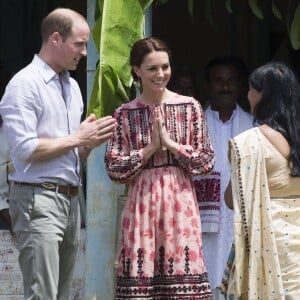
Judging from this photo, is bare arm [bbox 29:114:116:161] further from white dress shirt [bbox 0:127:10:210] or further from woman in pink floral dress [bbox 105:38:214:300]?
white dress shirt [bbox 0:127:10:210]

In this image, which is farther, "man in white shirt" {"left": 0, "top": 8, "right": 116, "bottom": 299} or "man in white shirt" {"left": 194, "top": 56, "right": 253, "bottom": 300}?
"man in white shirt" {"left": 194, "top": 56, "right": 253, "bottom": 300}

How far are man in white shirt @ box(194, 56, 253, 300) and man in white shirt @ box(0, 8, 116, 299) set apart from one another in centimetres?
132

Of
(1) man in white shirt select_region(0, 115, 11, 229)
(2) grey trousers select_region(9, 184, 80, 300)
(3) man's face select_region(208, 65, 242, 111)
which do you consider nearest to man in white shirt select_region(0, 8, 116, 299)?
(2) grey trousers select_region(9, 184, 80, 300)

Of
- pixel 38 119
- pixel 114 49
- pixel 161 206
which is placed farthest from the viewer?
pixel 114 49

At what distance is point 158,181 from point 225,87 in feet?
4.53

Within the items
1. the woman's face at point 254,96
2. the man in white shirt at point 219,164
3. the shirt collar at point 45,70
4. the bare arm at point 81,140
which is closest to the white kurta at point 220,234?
the man in white shirt at point 219,164

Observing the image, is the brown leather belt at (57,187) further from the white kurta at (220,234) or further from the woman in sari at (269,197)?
the white kurta at (220,234)

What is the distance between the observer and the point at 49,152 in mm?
5242

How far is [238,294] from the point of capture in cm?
541

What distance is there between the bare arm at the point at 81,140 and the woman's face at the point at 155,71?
16.1 inches

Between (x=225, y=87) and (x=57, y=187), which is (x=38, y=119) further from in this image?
(x=225, y=87)

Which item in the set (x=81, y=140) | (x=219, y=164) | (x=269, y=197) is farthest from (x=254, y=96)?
(x=219, y=164)

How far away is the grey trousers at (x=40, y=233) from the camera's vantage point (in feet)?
17.0

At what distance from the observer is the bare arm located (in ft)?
17.2
